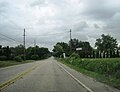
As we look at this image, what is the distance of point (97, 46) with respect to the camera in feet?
508

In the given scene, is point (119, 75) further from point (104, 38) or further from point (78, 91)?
point (104, 38)

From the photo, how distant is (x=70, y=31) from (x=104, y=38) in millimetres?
73024

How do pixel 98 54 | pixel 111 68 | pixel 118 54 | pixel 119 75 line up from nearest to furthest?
pixel 119 75, pixel 111 68, pixel 118 54, pixel 98 54

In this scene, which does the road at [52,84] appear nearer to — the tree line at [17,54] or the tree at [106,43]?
the tree line at [17,54]

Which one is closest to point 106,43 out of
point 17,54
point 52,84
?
point 17,54

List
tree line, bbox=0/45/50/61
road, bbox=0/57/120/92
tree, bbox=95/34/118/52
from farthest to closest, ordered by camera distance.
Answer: tree, bbox=95/34/118/52 → tree line, bbox=0/45/50/61 → road, bbox=0/57/120/92

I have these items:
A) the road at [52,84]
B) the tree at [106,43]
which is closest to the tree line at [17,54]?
the tree at [106,43]

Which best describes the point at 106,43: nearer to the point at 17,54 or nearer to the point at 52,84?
the point at 17,54

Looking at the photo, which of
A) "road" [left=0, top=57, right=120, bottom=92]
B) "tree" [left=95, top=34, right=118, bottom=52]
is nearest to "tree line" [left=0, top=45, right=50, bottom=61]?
"tree" [left=95, top=34, right=118, bottom=52]

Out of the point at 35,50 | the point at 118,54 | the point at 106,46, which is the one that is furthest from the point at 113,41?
the point at 118,54

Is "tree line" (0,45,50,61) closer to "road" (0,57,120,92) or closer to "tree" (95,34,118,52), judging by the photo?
"tree" (95,34,118,52)

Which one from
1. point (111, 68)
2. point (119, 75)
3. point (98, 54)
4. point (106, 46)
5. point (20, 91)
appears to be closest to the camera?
point (20, 91)

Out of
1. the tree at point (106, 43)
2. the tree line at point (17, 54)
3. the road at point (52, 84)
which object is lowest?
the road at point (52, 84)

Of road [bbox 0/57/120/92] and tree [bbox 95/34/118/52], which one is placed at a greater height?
tree [bbox 95/34/118/52]
